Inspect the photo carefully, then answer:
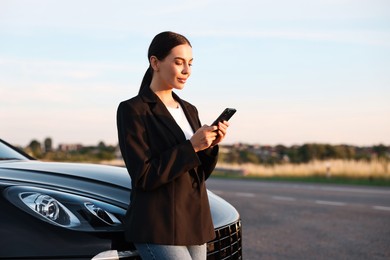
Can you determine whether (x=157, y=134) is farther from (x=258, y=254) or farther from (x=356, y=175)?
(x=356, y=175)

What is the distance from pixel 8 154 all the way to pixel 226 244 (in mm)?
2075

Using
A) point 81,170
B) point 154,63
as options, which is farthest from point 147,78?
point 81,170

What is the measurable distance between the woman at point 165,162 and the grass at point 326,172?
55.9 ft

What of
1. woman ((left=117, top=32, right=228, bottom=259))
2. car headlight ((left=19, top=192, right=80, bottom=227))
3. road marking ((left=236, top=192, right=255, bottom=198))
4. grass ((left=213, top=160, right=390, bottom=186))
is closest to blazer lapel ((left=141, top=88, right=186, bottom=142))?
woman ((left=117, top=32, right=228, bottom=259))

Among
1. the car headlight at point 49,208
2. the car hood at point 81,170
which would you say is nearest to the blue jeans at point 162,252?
the car headlight at point 49,208

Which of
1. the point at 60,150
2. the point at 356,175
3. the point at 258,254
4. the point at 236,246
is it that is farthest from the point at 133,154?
the point at 60,150

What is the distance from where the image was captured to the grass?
2128cm

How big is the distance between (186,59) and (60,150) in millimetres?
28693

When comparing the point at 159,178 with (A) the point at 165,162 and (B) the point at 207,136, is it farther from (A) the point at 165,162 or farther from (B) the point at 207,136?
(B) the point at 207,136

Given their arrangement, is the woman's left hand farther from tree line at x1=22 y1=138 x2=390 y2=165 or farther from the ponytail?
tree line at x1=22 y1=138 x2=390 y2=165

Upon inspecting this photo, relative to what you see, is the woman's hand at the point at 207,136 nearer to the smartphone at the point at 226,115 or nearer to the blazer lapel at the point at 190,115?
the smartphone at the point at 226,115

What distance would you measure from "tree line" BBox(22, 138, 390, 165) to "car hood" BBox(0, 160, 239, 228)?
27.4 ft

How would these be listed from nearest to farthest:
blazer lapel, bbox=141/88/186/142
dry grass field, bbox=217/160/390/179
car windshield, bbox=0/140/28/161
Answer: blazer lapel, bbox=141/88/186/142, car windshield, bbox=0/140/28/161, dry grass field, bbox=217/160/390/179

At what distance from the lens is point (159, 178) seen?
266 cm
